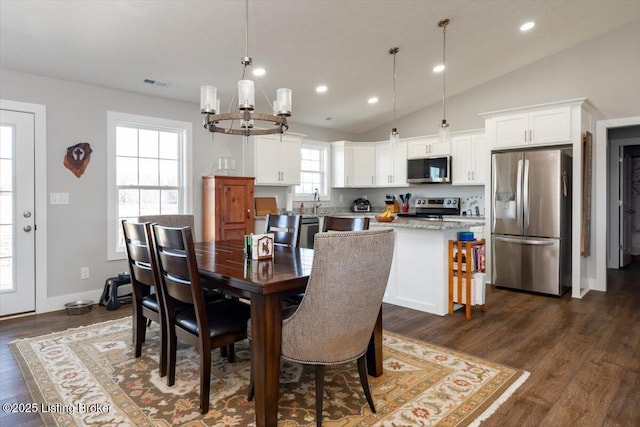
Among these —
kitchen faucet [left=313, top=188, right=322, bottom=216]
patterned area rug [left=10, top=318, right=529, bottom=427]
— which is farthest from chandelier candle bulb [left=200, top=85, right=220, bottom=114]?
kitchen faucet [left=313, top=188, right=322, bottom=216]

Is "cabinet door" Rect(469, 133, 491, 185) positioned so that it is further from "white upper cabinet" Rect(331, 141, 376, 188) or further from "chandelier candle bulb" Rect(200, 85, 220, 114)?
"chandelier candle bulb" Rect(200, 85, 220, 114)

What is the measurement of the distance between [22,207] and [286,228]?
2.61 m

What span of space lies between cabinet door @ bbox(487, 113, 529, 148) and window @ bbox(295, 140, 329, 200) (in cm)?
279

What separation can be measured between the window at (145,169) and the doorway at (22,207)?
632 mm

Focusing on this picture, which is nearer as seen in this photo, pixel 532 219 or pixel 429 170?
pixel 532 219

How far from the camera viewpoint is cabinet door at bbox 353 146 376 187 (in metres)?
6.87

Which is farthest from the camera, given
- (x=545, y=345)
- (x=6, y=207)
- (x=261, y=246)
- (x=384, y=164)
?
Result: (x=384, y=164)

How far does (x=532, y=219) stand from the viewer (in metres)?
4.56

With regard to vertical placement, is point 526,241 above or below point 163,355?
above

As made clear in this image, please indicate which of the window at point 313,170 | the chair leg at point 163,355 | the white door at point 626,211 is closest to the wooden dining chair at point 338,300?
the chair leg at point 163,355

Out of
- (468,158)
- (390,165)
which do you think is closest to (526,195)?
(468,158)

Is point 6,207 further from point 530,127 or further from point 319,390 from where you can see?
point 530,127

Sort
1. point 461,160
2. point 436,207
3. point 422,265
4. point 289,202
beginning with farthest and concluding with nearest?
point 436,207 → point 289,202 → point 461,160 → point 422,265

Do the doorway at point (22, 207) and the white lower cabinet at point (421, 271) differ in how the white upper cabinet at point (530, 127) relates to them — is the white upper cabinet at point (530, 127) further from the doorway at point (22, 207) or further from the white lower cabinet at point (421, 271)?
the doorway at point (22, 207)
